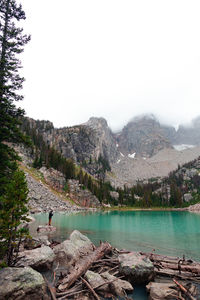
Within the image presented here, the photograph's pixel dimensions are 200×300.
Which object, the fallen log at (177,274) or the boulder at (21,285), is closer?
the boulder at (21,285)

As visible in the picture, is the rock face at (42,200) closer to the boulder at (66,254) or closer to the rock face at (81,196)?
the rock face at (81,196)

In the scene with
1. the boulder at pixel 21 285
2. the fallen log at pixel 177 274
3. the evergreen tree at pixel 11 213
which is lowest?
the fallen log at pixel 177 274

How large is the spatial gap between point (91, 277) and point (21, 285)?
13.3ft

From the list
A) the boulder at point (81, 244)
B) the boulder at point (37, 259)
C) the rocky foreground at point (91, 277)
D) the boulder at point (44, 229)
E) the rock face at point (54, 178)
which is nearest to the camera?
the rocky foreground at point (91, 277)

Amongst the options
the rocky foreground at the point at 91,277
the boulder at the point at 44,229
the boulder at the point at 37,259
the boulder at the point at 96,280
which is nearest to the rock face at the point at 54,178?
the boulder at the point at 44,229

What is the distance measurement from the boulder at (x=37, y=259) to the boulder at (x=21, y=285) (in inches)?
130

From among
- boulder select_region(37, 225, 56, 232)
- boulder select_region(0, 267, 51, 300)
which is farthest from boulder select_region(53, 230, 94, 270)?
boulder select_region(37, 225, 56, 232)

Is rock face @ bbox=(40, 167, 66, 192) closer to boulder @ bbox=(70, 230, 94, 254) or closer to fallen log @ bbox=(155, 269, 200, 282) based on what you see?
boulder @ bbox=(70, 230, 94, 254)

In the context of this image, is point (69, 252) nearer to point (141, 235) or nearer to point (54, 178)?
point (141, 235)

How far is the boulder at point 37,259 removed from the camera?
12132mm

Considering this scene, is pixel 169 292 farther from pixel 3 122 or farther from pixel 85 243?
pixel 3 122

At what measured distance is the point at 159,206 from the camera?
180 metres

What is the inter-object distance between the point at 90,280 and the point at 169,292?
4.27 metres

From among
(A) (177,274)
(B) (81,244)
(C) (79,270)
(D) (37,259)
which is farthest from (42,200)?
(A) (177,274)
